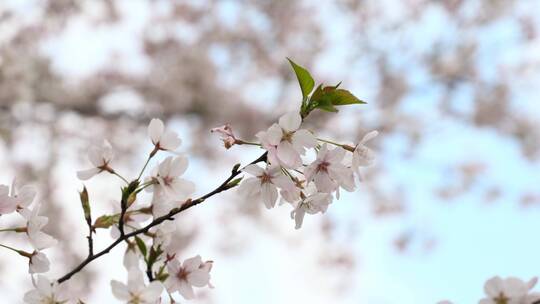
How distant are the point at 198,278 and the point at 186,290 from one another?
0.06 feet

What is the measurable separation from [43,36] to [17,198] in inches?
174

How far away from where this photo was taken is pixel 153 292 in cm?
59

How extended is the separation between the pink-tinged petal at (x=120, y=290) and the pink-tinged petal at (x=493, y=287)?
353 millimetres

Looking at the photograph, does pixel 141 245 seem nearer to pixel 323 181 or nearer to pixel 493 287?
pixel 323 181

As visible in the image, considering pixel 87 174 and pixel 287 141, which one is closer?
pixel 287 141

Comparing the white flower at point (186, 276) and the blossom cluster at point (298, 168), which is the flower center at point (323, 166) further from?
the white flower at point (186, 276)

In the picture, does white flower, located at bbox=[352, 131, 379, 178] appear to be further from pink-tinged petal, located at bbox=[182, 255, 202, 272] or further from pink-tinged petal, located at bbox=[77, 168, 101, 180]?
pink-tinged petal, located at bbox=[77, 168, 101, 180]

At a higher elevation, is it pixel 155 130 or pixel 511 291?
pixel 155 130

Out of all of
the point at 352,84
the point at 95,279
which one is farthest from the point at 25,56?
the point at 352,84

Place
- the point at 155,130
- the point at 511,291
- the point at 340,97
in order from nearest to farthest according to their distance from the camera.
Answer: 1. the point at 511,291
2. the point at 340,97
3. the point at 155,130

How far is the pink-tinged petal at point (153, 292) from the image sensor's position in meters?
0.58

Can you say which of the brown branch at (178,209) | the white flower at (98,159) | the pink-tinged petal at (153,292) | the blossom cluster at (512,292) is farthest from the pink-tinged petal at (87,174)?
the blossom cluster at (512,292)

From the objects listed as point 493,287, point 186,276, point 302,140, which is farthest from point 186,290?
point 493,287

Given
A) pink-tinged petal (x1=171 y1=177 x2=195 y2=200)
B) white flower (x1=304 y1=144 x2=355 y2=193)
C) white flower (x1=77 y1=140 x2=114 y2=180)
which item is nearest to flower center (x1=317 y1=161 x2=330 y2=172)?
white flower (x1=304 y1=144 x2=355 y2=193)
